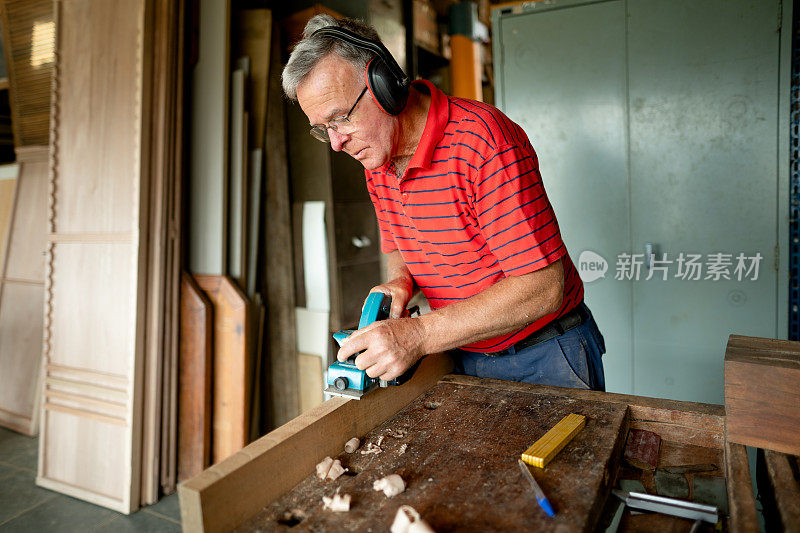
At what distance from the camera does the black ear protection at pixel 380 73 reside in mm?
1286

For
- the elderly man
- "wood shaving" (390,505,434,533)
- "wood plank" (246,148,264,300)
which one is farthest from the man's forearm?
"wood plank" (246,148,264,300)

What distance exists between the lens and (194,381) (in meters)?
2.80

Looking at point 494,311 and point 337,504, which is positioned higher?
point 494,311

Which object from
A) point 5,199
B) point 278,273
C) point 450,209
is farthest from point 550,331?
point 5,199

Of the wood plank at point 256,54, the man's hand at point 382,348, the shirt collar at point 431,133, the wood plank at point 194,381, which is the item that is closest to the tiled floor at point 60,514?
the wood plank at point 194,381

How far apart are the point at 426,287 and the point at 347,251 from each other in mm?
1795

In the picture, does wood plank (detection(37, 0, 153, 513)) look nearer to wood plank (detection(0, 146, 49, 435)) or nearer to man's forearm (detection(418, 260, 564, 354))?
wood plank (detection(0, 146, 49, 435))

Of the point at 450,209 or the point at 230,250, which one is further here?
the point at 230,250

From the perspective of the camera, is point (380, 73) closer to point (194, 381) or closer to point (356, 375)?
point (356, 375)

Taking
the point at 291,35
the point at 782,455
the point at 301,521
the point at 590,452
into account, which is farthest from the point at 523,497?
the point at 291,35

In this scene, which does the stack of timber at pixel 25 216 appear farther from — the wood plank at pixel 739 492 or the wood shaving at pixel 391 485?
the wood plank at pixel 739 492

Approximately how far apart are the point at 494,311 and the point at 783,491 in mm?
623

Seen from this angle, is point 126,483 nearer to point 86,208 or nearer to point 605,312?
point 86,208

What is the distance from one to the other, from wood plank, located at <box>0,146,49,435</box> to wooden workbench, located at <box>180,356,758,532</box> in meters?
3.18
